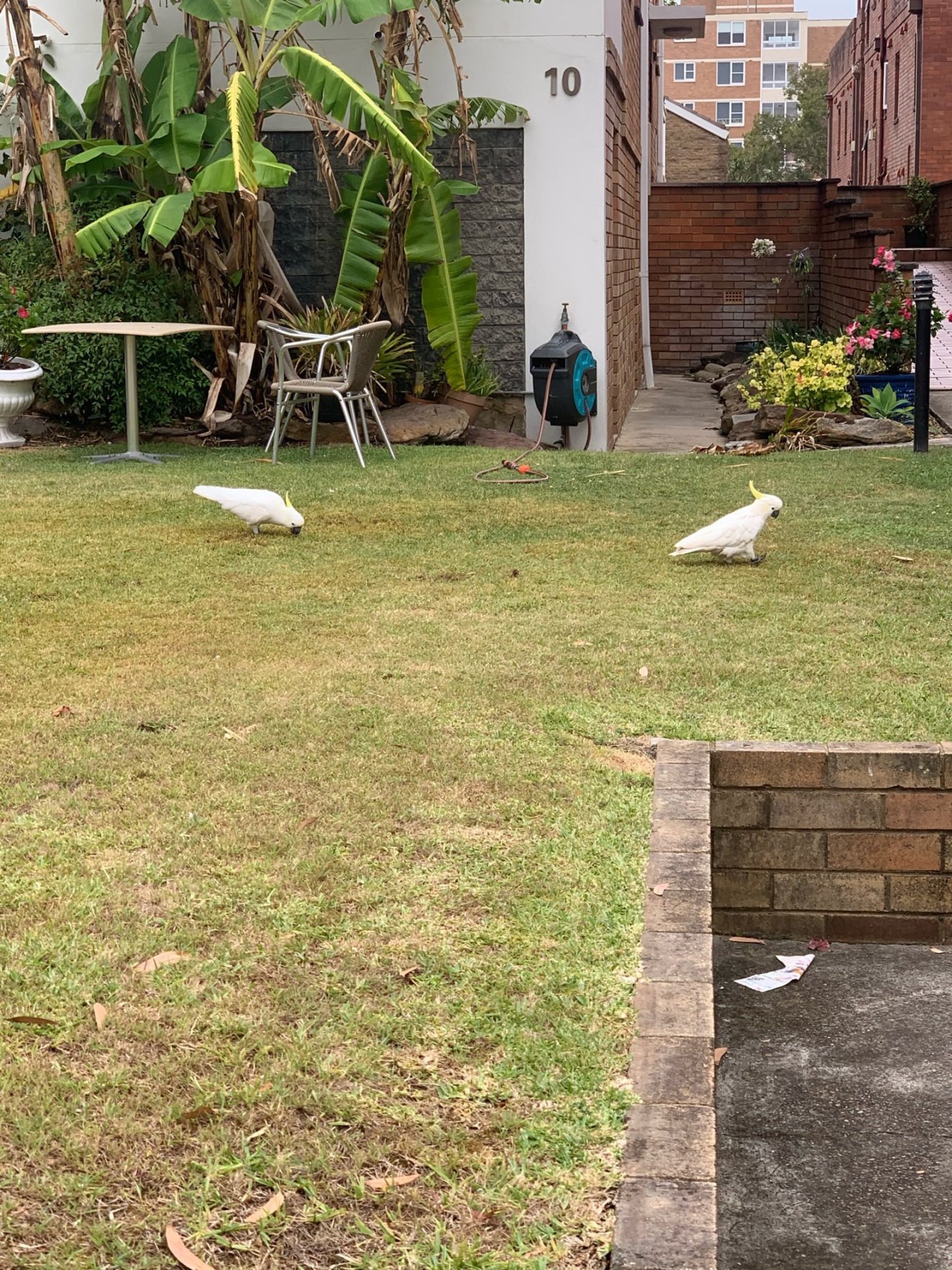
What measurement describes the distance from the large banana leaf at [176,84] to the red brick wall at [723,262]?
11.9 m

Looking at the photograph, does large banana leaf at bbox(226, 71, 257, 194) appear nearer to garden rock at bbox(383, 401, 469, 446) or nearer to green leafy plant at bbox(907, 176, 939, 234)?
garden rock at bbox(383, 401, 469, 446)

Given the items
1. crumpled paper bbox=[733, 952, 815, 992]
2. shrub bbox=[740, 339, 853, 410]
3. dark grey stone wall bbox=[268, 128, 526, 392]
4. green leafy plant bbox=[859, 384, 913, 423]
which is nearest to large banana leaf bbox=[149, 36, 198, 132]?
dark grey stone wall bbox=[268, 128, 526, 392]

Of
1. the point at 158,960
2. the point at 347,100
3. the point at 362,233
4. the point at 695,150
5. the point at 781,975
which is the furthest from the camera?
the point at 695,150

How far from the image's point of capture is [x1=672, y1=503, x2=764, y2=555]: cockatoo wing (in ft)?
21.3

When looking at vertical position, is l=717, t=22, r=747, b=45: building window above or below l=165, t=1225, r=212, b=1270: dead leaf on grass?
above

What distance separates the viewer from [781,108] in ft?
310

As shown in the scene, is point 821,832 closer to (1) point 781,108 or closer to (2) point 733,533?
(2) point 733,533

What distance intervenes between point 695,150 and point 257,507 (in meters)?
36.2

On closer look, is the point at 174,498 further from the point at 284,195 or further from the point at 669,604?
the point at 284,195

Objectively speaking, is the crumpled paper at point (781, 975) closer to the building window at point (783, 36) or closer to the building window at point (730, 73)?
the building window at point (730, 73)

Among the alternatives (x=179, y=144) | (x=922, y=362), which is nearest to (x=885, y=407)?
(x=922, y=362)

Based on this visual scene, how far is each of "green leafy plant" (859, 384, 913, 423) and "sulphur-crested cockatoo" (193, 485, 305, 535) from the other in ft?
21.6

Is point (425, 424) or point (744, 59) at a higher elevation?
point (744, 59)

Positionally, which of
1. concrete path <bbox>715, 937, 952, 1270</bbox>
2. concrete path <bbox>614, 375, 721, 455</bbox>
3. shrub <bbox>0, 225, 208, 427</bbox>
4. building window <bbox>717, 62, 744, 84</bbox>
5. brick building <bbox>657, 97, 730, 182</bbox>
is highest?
building window <bbox>717, 62, 744, 84</bbox>
